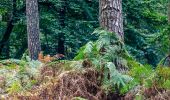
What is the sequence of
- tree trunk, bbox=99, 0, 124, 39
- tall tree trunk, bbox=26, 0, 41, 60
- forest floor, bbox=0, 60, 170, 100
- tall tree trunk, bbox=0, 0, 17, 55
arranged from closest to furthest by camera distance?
forest floor, bbox=0, 60, 170, 100 < tree trunk, bbox=99, 0, 124, 39 < tall tree trunk, bbox=26, 0, 41, 60 < tall tree trunk, bbox=0, 0, 17, 55

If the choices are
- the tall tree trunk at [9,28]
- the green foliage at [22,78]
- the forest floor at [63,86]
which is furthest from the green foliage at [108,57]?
the tall tree trunk at [9,28]

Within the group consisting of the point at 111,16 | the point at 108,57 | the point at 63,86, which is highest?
the point at 111,16

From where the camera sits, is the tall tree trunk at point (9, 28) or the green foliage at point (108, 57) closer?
the green foliage at point (108, 57)

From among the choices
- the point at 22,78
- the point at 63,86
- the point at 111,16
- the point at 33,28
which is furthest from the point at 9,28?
the point at 63,86

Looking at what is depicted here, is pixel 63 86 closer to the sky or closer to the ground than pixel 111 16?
closer to the ground

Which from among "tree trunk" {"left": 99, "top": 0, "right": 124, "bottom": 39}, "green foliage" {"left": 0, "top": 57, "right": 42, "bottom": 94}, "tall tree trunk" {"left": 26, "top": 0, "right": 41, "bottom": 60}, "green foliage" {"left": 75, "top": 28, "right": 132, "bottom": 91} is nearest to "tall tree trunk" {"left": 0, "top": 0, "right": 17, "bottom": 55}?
"tall tree trunk" {"left": 26, "top": 0, "right": 41, "bottom": 60}

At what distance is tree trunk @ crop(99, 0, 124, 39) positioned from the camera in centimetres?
659

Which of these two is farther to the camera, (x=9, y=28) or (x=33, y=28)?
(x=9, y=28)

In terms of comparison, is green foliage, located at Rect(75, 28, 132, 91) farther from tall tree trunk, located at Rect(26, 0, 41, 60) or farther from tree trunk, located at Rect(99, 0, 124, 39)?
tall tree trunk, located at Rect(26, 0, 41, 60)

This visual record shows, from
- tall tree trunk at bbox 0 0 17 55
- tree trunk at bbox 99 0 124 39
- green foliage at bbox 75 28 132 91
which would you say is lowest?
tall tree trunk at bbox 0 0 17 55

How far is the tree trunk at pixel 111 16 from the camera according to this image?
21.6 ft

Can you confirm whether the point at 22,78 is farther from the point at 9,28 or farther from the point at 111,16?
the point at 9,28

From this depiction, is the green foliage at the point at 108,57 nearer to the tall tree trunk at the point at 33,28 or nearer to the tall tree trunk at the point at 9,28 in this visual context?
the tall tree trunk at the point at 33,28

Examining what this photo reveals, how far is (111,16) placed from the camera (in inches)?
261
